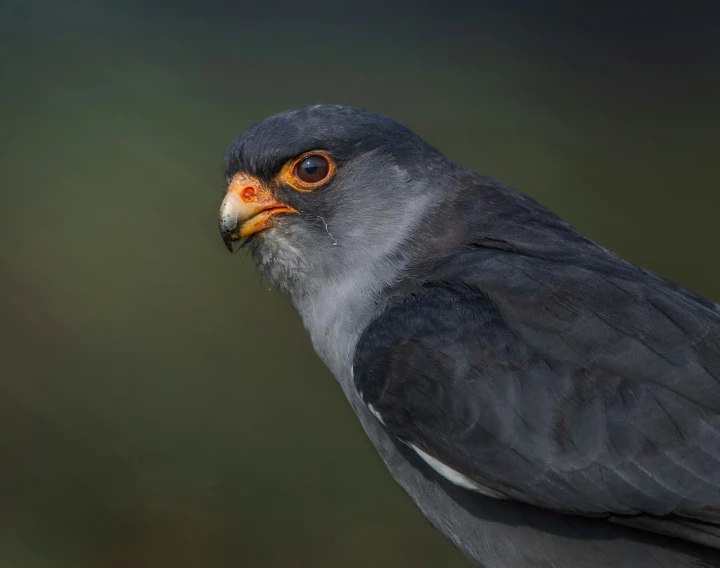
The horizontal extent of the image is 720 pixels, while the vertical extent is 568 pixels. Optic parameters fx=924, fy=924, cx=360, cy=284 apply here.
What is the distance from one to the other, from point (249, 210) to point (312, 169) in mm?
292

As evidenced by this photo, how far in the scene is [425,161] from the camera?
145 inches

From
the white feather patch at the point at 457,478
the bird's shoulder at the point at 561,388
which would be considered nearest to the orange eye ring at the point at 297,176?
the bird's shoulder at the point at 561,388

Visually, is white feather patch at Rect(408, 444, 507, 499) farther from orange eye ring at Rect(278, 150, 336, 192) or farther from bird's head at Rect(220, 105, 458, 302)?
orange eye ring at Rect(278, 150, 336, 192)

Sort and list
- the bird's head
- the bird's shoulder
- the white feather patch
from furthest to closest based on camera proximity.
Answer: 1. the bird's head
2. the white feather patch
3. the bird's shoulder

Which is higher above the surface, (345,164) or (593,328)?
(345,164)

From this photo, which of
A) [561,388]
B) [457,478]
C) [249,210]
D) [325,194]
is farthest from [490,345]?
[249,210]

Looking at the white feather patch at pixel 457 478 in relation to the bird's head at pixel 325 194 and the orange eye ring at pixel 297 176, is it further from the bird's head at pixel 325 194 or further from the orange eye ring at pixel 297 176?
the orange eye ring at pixel 297 176

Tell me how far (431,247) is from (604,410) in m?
0.95

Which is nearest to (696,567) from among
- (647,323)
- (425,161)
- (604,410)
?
(604,410)

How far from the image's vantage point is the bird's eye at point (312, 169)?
3555 mm

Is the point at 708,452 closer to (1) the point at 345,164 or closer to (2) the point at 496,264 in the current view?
(2) the point at 496,264

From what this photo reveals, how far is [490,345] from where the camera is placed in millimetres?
3006

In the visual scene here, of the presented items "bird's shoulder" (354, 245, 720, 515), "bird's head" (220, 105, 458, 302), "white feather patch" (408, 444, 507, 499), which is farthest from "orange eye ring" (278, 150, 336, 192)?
"white feather patch" (408, 444, 507, 499)

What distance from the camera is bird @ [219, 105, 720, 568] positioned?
2.81 metres
